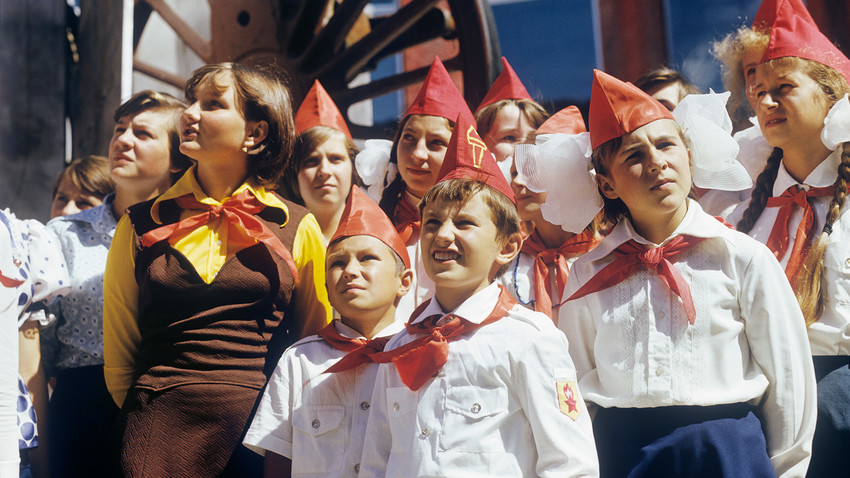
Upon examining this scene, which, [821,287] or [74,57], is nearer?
[821,287]

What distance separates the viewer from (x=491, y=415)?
5.83 ft

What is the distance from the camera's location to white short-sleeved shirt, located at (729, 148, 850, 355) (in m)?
2.04

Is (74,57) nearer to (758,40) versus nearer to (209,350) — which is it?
(209,350)

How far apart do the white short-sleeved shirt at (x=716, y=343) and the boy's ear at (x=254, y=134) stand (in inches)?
40.0

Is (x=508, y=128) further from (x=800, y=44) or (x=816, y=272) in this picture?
(x=816, y=272)

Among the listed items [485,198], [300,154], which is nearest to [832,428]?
[485,198]

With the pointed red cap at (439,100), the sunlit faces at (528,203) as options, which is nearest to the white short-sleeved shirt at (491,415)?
the sunlit faces at (528,203)

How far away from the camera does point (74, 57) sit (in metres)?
4.57

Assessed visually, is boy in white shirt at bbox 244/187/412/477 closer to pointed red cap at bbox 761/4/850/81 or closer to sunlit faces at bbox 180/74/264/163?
sunlit faces at bbox 180/74/264/163

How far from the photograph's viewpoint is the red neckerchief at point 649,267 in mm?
1900

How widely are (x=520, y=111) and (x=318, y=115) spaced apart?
2.30 ft

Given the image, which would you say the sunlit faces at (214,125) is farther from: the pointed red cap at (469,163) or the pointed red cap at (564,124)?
the pointed red cap at (564,124)

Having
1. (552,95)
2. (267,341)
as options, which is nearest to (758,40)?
(267,341)

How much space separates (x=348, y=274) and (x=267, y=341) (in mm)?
283
